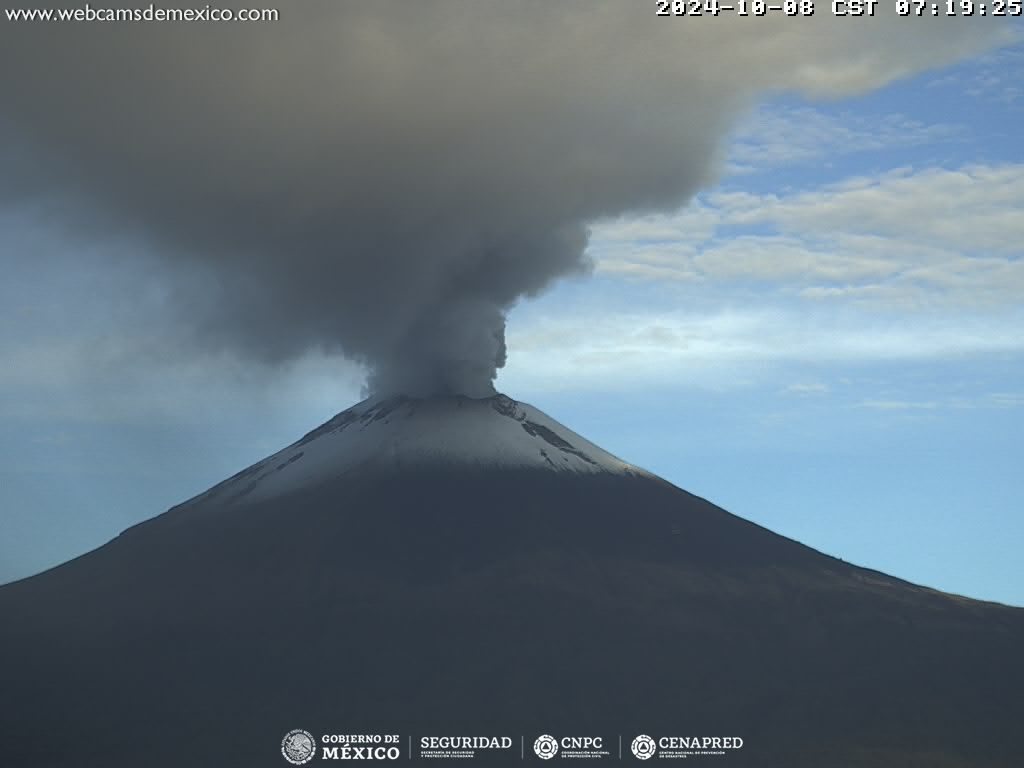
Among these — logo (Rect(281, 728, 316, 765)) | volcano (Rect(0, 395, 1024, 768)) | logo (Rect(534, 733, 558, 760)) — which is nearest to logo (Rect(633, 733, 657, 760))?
volcano (Rect(0, 395, 1024, 768))

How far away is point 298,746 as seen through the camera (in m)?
141

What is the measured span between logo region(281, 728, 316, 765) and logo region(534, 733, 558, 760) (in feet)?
74.1

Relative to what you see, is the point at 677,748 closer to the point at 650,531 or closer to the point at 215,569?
the point at 650,531

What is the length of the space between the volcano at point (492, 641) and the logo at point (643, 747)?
4.91 ft

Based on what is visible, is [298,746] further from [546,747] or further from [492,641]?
[492,641]

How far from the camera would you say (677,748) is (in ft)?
469

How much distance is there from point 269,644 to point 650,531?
5556 centimetres

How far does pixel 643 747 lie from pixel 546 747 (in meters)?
9.83

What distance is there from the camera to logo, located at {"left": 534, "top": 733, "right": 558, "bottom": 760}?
139750 mm

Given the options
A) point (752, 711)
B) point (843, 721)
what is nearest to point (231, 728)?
point (752, 711)

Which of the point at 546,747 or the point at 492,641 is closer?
the point at 546,747

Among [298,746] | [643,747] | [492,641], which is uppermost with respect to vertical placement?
[492,641]

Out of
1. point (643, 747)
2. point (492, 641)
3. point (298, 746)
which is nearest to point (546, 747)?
point (643, 747)

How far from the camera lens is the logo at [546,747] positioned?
139750 millimetres
